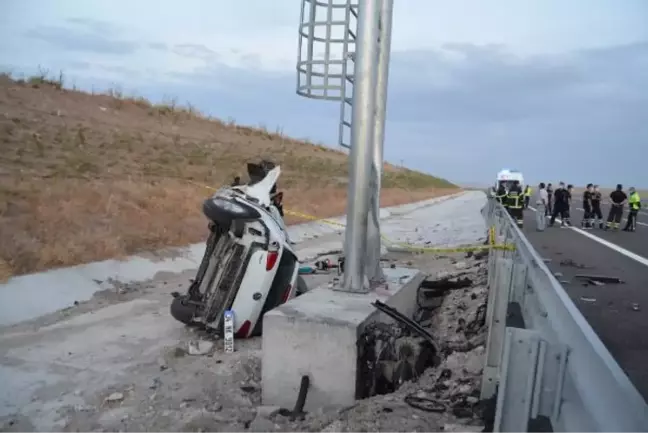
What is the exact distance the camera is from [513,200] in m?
21.1

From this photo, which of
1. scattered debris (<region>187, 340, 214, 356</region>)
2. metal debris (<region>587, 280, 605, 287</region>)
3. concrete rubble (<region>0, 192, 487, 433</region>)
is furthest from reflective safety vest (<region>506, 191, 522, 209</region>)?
scattered debris (<region>187, 340, 214, 356</region>)

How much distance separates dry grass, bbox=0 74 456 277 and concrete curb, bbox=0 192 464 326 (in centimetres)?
29

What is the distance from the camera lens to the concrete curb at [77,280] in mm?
8609

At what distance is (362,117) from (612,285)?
268 inches

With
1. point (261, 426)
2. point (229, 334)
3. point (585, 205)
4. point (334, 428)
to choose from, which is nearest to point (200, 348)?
point (229, 334)

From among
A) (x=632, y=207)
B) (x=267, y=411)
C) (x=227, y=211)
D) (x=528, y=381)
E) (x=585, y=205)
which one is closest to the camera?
(x=528, y=381)

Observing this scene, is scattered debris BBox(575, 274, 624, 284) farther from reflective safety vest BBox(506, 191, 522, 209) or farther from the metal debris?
reflective safety vest BBox(506, 191, 522, 209)

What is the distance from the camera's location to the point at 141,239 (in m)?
13.3

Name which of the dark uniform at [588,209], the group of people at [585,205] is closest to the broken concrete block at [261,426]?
the group of people at [585,205]

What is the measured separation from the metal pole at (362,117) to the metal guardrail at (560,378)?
2791 millimetres

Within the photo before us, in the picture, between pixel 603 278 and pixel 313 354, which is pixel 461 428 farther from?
pixel 603 278

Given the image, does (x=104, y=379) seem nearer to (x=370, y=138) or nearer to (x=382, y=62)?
(x=370, y=138)

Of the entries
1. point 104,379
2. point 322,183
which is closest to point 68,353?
point 104,379

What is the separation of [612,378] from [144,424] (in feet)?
13.6
